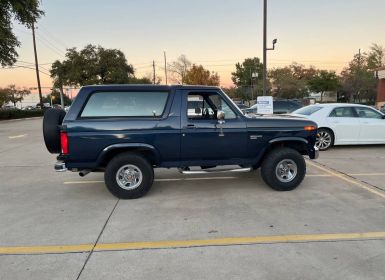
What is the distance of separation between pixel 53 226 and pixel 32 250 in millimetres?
727

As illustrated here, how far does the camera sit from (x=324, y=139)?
33.4 ft

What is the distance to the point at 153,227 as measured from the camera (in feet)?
14.5

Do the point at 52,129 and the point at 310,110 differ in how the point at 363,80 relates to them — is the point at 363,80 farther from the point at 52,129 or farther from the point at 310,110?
the point at 52,129

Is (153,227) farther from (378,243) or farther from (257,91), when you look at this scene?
(257,91)

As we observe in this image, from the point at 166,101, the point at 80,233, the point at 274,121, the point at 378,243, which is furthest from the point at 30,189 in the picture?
the point at 378,243

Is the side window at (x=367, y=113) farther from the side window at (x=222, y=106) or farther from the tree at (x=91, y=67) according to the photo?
the tree at (x=91, y=67)

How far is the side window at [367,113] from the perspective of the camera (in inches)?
405

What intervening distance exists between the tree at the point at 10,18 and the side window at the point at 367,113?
2112 cm

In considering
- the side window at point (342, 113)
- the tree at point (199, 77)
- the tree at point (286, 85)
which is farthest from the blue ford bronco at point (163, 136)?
the tree at point (286, 85)

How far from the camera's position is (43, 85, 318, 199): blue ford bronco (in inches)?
210

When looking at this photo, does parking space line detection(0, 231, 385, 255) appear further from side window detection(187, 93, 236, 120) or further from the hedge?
the hedge

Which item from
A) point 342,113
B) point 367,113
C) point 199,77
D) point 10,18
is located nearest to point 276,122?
point 342,113

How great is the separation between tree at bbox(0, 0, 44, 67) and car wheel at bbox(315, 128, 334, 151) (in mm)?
20534

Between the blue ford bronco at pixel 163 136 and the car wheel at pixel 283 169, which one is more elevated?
the blue ford bronco at pixel 163 136
